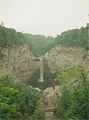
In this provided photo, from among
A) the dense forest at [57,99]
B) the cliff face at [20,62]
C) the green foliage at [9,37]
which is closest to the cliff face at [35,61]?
the cliff face at [20,62]

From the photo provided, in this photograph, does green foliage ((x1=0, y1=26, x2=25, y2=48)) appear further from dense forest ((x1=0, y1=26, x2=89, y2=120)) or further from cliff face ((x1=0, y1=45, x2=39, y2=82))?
dense forest ((x1=0, y1=26, x2=89, y2=120))

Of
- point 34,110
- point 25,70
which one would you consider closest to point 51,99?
point 34,110

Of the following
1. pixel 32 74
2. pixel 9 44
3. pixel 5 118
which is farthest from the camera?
pixel 32 74

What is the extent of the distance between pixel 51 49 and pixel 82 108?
53.3 m

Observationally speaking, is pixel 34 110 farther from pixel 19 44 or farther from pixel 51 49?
pixel 51 49

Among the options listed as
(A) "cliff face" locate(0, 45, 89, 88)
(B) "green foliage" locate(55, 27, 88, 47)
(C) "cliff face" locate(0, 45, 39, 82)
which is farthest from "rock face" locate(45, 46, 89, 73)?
(C) "cliff face" locate(0, 45, 39, 82)

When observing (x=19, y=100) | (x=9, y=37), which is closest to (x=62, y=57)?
(x=9, y=37)

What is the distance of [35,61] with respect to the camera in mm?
79125

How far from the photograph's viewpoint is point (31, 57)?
77.5 m

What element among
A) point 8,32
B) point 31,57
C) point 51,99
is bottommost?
point 51,99

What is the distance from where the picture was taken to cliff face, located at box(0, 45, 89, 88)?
71000mm

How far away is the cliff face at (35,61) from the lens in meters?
71.0

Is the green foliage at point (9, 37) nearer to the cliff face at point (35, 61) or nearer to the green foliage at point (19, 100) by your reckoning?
the cliff face at point (35, 61)

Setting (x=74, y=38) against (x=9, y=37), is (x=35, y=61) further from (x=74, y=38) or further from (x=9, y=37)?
(x=9, y=37)
